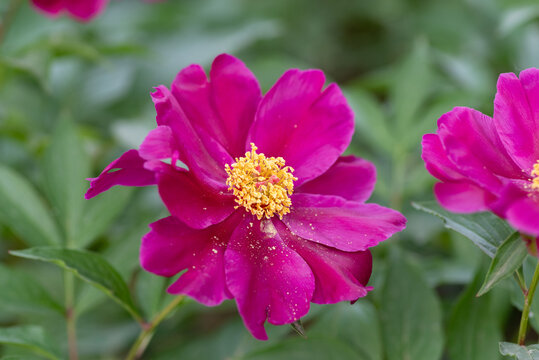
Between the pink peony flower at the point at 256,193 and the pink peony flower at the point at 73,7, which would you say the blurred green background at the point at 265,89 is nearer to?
the pink peony flower at the point at 73,7

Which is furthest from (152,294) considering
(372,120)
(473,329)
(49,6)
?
(49,6)

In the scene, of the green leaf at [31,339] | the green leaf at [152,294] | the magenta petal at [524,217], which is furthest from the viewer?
the green leaf at [152,294]

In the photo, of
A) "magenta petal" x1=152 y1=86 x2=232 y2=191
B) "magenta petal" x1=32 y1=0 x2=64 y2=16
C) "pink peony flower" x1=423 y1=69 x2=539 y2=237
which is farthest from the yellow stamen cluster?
"magenta petal" x1=32 y1=0 x2=64 y2=16

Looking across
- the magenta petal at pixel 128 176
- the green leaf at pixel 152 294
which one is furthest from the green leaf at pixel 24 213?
the magenta petal at pixel 128 176

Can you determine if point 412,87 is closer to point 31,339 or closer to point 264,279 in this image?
point 264,279

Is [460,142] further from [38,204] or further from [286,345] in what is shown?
[38,204]
